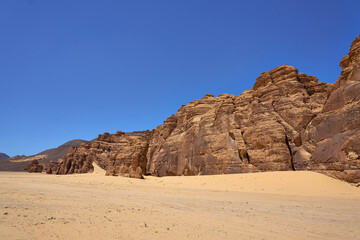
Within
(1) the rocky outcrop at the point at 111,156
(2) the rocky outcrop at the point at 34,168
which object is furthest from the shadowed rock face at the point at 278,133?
(2) the rocky outcrop at the point at 34,168

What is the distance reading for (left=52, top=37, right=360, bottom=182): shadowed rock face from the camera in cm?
1834

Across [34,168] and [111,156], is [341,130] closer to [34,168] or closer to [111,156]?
[111,156]

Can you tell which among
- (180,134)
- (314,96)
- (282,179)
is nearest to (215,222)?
(282,179)

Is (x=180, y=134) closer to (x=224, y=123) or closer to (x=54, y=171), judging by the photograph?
(x=224, y=123)

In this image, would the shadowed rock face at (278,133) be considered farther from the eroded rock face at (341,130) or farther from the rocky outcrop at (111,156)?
the rocky outcrop at (111,156)

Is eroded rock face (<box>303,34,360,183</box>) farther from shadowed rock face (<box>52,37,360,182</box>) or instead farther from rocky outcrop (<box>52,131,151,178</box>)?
rocky outcrop (<box>52,131,151,178</box>)

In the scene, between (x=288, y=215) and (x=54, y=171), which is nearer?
(x=288, y=215)

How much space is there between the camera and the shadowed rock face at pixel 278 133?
18.3 meters

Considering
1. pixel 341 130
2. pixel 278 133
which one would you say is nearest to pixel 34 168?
pixel 278 133

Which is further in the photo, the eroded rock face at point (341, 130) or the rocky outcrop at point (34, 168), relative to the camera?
the rocky outcrop at point (34, 168)

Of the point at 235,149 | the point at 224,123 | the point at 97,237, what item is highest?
the point at 224,123

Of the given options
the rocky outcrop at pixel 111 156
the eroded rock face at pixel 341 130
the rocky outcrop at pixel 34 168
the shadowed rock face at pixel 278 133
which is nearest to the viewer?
the eroded rock face at pixel 341 130

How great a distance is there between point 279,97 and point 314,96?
164 inches

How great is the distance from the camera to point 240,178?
2145 cm
